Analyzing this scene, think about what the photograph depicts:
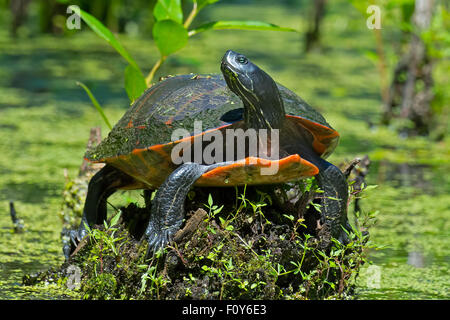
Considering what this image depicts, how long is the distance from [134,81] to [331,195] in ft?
3.54

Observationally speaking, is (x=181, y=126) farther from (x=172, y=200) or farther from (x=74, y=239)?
(x=74, y=239)

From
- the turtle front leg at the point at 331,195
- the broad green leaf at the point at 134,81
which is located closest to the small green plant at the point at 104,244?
the turtle front leg at the point at 331,195

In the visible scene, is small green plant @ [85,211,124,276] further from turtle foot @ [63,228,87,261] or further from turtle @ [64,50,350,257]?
turtle foot @ [63,228,87,261]

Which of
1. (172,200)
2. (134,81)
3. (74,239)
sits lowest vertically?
(74,239)

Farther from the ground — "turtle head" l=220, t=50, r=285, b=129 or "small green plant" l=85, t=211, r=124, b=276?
"turtle head" l=220, t=50, r=285, b=129

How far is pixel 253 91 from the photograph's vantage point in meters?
2.19

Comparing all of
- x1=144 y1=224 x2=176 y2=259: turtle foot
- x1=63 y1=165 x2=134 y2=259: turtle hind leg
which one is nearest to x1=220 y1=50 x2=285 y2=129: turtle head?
x1=144 y1=224 x2=176 y2=259: turtle foot

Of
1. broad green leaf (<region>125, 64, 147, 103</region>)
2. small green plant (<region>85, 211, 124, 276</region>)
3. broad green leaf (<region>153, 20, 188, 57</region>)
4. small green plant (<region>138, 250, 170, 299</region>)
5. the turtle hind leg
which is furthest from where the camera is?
broad green leaf (<region>125, 64, 147, 103</region>)

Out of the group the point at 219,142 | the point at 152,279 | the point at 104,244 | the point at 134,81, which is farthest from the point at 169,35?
the point at 152,279

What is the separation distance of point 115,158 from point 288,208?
0.60 metres

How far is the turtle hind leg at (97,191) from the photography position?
8.75 ft

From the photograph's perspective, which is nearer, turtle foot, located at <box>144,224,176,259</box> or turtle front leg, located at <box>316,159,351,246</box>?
turtle foot, located at <box>144,224,176,259</box>

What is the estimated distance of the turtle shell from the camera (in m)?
2.23
